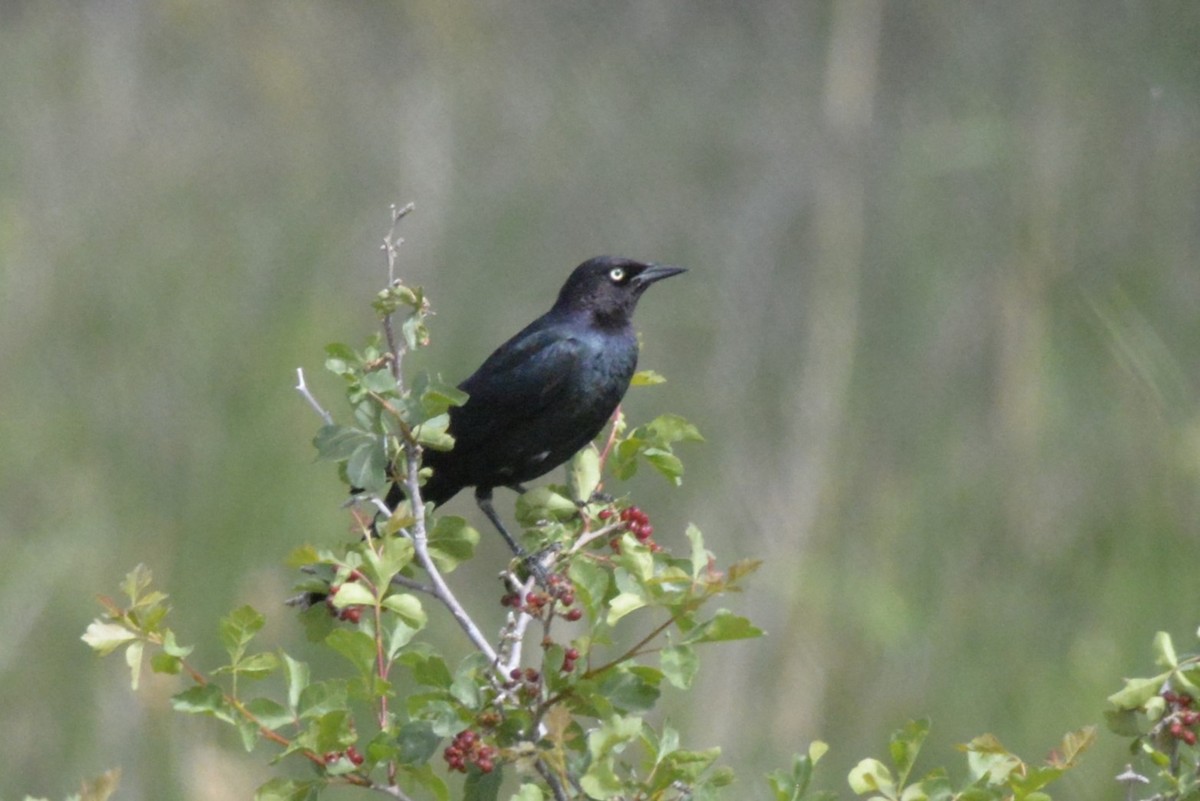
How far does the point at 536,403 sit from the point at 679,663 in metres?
1.27

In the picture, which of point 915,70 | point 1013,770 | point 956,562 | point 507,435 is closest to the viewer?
point 1013,770

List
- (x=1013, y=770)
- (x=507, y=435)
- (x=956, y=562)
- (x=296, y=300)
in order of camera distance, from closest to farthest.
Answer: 1. (x=1013, y=770)
2. (x=507, y=435)
3. (x=956, y=562)
4. (x=296, y=300)

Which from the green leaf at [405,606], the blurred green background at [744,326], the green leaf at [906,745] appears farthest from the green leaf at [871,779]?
the blurred green background at [744,326]

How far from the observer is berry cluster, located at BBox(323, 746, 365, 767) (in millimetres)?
1487

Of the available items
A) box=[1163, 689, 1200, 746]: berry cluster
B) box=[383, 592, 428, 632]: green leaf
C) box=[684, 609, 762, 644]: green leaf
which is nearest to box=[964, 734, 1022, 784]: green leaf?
box=[1163, 689, 1200, 746]: berry cluster

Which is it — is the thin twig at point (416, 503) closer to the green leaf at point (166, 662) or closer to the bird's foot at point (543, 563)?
the bird's foot at point (543, 563)

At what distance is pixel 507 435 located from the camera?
2611 mm

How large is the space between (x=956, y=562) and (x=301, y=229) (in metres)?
1.64

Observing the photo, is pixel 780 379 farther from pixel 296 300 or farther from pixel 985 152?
pixel 296 300

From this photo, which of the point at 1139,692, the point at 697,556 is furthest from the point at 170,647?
the point at 1139,692

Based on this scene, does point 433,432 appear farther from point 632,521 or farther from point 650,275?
point 650,275

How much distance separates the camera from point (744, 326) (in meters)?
3.75

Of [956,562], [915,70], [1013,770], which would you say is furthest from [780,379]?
[1013,770]

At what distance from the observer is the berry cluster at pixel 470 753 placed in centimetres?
145
